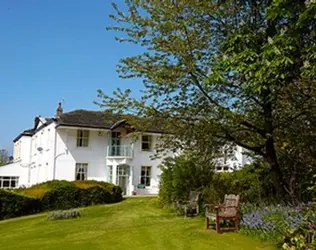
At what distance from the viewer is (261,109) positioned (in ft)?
50.9

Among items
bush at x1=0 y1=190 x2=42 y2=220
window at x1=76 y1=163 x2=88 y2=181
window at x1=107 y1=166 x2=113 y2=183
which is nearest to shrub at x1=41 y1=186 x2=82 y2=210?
bush at x1=0 y1=190 x2=42 y2=220

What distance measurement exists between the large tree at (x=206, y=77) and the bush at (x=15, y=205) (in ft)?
34.8

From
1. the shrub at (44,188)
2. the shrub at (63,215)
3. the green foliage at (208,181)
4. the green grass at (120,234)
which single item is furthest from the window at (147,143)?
the shrub at (63,215)

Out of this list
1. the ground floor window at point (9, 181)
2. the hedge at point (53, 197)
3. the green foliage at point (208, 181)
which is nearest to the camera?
the green foliage at point (208, 181)

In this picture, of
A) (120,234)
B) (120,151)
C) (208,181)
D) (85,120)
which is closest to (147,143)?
(120,151)

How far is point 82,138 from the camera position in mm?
36281

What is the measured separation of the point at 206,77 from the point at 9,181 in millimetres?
39635

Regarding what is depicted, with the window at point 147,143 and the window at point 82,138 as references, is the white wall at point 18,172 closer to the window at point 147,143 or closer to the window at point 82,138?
the window at point 82,138

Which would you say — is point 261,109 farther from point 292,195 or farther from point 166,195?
point 166,195

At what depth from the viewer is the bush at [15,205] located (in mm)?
22422

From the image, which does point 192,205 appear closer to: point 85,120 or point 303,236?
point 303,236

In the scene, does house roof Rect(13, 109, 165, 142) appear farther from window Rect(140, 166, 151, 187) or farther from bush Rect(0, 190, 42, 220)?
bush Rect(0, 190, 42, 220)

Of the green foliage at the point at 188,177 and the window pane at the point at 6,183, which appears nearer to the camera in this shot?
the green foliage at the point at 188,177

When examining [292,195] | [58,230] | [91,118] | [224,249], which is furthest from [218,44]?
[91,118]
